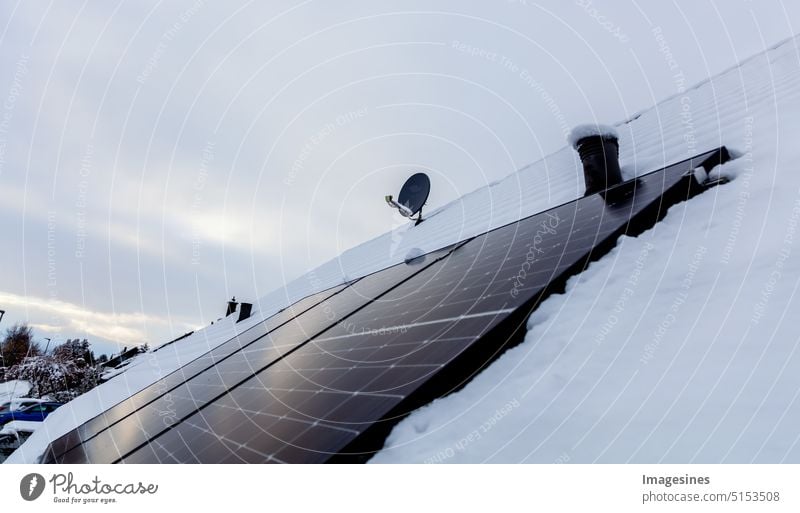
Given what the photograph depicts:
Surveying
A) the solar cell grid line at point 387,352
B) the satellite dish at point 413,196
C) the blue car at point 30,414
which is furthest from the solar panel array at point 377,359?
the blue car at point 30,414

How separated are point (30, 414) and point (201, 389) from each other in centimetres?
2180

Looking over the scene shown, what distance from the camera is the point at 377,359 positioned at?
2994 millimetres

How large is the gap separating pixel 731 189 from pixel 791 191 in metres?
0.42

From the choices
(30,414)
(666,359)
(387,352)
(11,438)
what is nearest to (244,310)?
(11,438)

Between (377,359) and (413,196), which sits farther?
(413,196)

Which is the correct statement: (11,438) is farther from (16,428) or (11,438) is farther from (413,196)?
(413,196)

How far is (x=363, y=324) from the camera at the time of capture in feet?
14.5

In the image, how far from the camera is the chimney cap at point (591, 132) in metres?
5.40
